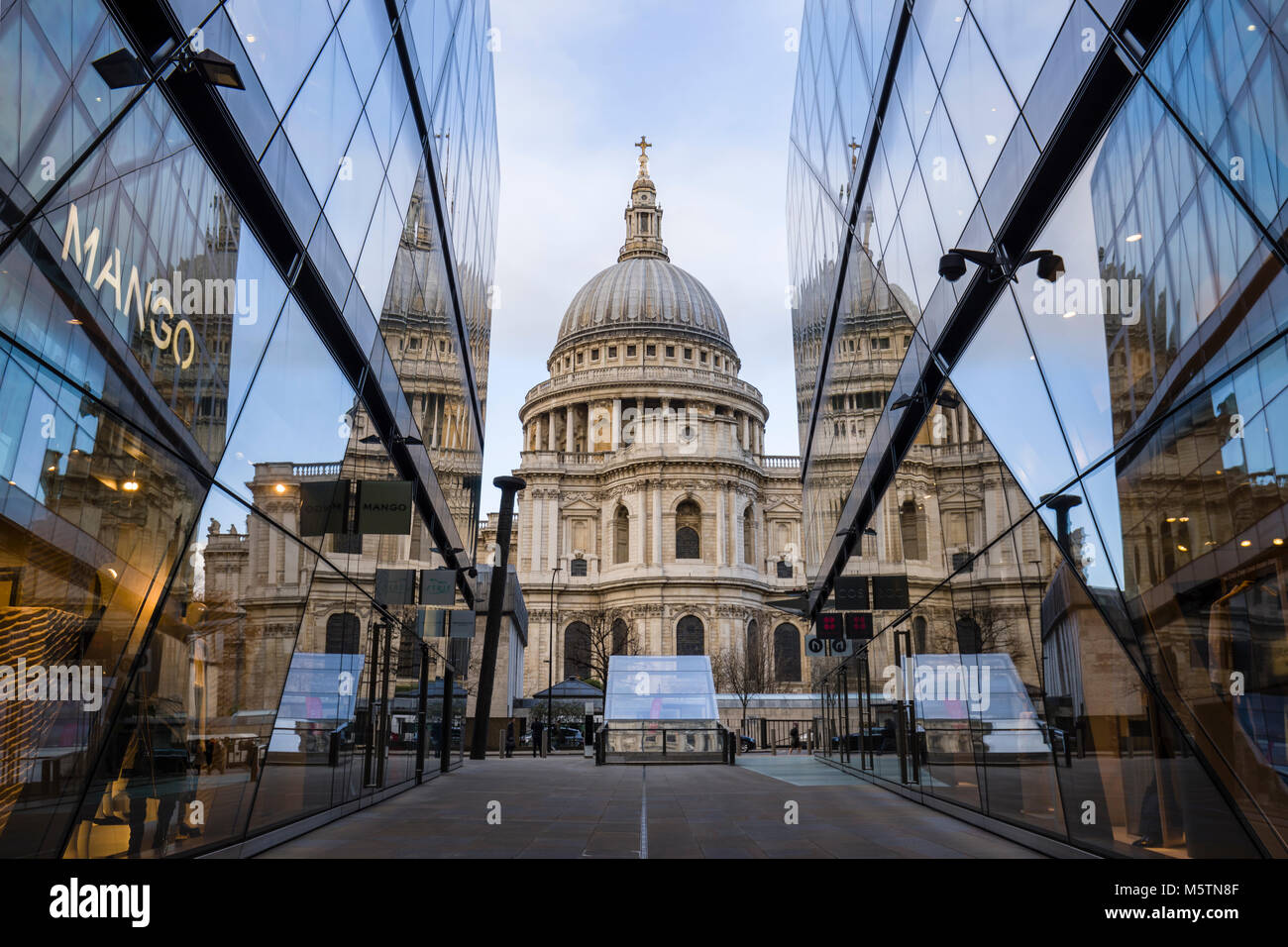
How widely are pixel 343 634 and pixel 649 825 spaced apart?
452 cm

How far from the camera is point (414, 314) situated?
1755cm

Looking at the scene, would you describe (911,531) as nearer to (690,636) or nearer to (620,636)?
(690,636)

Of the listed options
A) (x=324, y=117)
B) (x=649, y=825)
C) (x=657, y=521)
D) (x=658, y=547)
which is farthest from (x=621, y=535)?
(x=324, y=117)

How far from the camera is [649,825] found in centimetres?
1319

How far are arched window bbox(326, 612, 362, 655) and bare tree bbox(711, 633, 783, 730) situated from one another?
2475 inches

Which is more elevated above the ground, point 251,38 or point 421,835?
point 251,38

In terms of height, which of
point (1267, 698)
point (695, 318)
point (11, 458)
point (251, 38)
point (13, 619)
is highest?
point (695, 318)

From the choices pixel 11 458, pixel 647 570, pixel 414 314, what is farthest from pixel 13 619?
pixel 647 570

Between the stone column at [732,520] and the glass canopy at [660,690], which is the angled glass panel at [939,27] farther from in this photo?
the stone column at [732,520]

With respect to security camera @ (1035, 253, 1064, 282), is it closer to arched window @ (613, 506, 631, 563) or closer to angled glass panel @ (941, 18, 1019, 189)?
angled glass panel @ (941, 18, 1019, 189)

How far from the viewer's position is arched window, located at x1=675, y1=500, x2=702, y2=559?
9250cm
